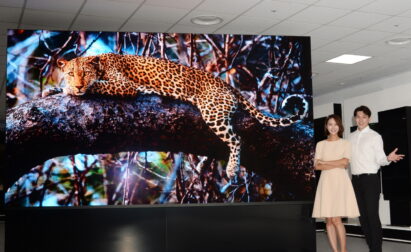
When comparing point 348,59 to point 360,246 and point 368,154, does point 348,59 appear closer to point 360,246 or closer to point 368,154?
point 360,246

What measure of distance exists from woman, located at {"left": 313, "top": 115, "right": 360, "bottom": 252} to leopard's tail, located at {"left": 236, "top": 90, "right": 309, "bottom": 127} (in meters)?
0.92

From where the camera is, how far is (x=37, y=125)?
5.80 meters

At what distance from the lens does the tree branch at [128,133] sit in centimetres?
577

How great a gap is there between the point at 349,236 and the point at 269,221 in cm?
392

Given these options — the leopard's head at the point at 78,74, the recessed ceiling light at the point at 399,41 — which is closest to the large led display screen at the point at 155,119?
the leopard's head at the point at 78,74

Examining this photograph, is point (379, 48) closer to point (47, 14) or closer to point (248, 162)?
point (248, 162)

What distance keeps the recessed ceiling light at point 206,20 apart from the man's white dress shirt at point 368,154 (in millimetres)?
2426

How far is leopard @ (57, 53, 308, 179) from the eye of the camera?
6.00m

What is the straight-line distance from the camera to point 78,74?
19.6ft

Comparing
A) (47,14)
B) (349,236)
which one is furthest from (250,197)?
(349,236)

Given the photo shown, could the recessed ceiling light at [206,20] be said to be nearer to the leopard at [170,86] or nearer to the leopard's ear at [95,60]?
the leopard at [170,86]

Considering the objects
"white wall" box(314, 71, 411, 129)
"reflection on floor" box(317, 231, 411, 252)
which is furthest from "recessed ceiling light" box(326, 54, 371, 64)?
"reflection on floor" box(317, 231, 411, 252)

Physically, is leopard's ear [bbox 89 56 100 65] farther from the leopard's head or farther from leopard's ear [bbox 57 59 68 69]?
leopard's ear [bbox 57 59 68 69]

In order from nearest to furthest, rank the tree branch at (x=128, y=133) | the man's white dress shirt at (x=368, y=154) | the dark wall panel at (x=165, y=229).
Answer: the man's white dress shirt at (x=368, y=154), the dark wall panel at (x=165, y=229), the tree branch at (x=128, y=133)
